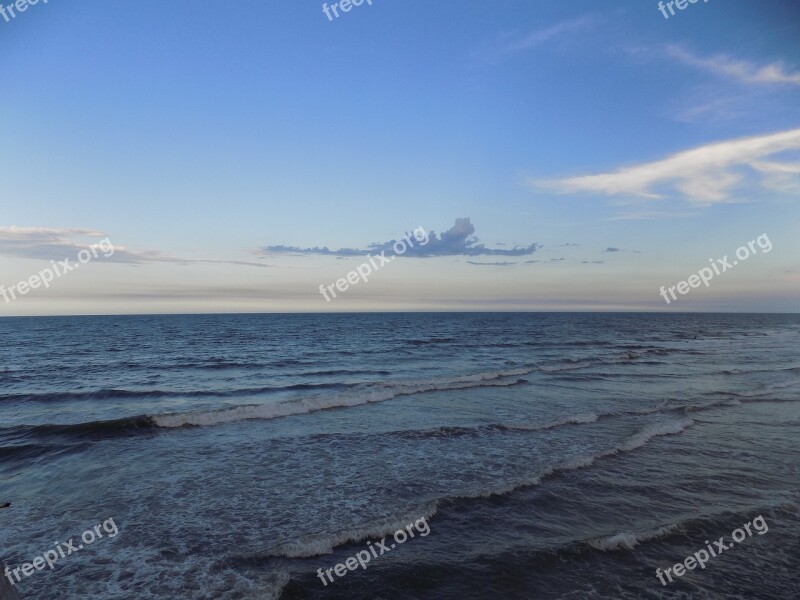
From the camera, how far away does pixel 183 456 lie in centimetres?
1539

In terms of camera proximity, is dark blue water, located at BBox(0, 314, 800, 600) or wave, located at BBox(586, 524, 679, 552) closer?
dark blue water, located at BBox(0, 314, 800, 600)

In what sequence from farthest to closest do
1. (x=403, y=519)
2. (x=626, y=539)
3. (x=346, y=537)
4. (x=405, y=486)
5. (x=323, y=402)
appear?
(x=323, y=402), (x=405, y=486), (x=403, y=519), (x=346, y=537), (x=626, y=539)

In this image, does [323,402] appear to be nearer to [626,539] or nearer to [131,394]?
[131,394]

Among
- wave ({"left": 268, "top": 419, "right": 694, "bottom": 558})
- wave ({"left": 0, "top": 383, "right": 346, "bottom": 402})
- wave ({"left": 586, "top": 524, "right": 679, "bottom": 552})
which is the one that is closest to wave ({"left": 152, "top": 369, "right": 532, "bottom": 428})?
wave ({"left": 0, "top": 383, "right": 346, "bottom": 402})

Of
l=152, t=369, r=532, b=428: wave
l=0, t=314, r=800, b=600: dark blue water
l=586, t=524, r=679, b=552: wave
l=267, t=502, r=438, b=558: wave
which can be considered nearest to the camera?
l=0, t=314, r=800, b=600: dark blue water

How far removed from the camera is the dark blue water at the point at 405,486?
8.27 m

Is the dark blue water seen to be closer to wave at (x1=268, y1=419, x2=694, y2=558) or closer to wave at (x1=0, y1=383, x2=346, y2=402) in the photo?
wave at (x1=268, y1=419, x2=694, y2=558)

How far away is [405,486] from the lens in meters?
12.5

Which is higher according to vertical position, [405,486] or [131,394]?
[405,486]

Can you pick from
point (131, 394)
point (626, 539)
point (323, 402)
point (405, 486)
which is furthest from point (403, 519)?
point (131, 394)

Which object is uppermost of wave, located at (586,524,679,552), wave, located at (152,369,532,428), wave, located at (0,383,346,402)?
wave, located at (586,524,679,552)

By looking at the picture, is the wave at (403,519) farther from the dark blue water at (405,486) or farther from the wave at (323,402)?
the wave at (323,402)

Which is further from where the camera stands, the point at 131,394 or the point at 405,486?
the point at 131,394

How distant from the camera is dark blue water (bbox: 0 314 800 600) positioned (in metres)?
8.27
